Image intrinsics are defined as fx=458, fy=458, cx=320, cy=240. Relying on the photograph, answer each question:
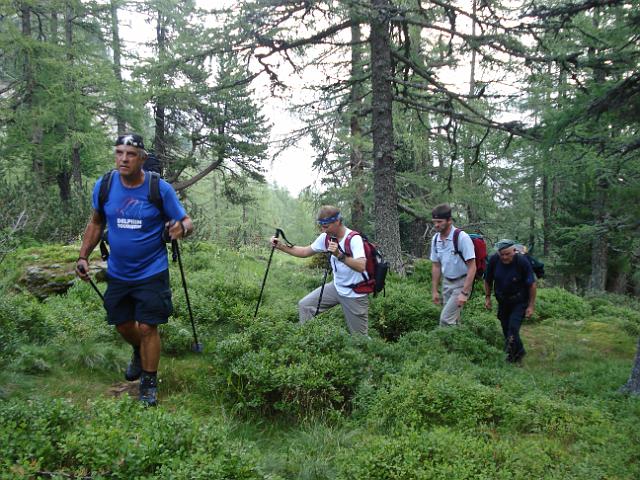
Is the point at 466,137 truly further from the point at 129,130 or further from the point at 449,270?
the point at 129,130

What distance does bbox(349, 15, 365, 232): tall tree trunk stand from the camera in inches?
477

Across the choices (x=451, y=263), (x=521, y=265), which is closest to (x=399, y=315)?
(x=451, y=263)

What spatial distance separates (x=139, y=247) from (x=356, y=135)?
9.23m

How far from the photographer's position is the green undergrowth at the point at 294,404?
118 inches

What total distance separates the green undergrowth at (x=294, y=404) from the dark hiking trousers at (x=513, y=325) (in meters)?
0.30

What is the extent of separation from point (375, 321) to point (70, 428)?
18.5ft

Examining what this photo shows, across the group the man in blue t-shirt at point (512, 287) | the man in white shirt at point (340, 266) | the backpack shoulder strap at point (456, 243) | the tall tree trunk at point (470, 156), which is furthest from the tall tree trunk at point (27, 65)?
the man in blue t-shirt at point (512, 287)

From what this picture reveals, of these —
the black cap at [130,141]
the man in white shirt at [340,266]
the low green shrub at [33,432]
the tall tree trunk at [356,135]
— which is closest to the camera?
the low green shrub at [33,432]

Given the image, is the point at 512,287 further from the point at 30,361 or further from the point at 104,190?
the point at 30,361

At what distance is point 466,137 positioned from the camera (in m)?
11.8

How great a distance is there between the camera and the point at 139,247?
4.26m

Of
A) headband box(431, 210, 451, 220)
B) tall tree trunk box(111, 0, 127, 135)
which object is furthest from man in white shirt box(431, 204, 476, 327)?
tall tree trunk box(111, 0, 127, 135)

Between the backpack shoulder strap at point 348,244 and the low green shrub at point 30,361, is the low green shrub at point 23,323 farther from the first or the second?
the backpack shoulder strap at point 348,244

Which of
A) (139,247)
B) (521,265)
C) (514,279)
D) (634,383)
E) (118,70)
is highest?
(118,70)
